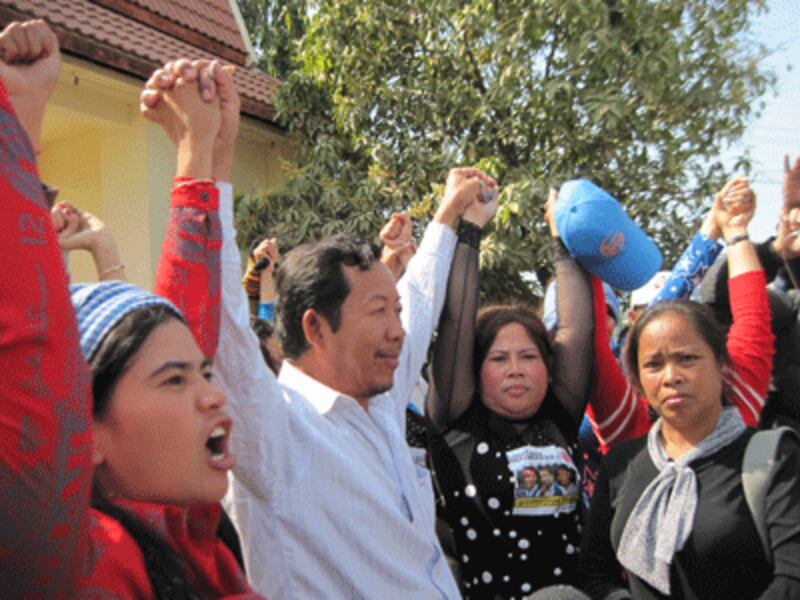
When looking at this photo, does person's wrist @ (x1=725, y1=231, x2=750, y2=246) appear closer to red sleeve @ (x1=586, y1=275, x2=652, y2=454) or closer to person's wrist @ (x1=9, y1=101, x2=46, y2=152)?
red sleeve @ (x1=586, y1=275, x2=652, y2=454)

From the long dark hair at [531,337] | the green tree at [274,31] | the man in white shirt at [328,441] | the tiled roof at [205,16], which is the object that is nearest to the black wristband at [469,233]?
the long dark hair at [531,337]

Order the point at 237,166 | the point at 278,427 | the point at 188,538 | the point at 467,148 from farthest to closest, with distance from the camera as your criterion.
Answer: the point at 237,166, the point at 467,148, the point at 278,427, the point at 188,538

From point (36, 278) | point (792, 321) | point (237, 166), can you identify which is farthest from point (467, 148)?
point (36, 278)

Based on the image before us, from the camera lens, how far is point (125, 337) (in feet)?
3.41

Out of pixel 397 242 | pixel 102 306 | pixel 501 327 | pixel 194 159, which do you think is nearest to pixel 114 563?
pixel 102 306

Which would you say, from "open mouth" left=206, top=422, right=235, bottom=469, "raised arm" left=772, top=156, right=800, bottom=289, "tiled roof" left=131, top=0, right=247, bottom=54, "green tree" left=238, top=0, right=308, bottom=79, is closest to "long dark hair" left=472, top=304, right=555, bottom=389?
"raised arm" left=772, top=156, right=800, bottom=289

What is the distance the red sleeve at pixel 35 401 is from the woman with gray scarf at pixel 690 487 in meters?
1.54

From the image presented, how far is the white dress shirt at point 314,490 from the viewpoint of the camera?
1.41 meters

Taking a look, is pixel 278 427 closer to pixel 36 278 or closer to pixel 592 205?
pixel 36 278

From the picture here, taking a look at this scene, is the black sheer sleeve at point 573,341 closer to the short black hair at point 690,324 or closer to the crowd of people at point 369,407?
the crowd of people at point 369,407

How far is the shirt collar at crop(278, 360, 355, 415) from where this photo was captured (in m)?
1.73

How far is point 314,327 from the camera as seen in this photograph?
1.85 m

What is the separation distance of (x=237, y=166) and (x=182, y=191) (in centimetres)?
739

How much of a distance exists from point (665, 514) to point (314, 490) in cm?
88
